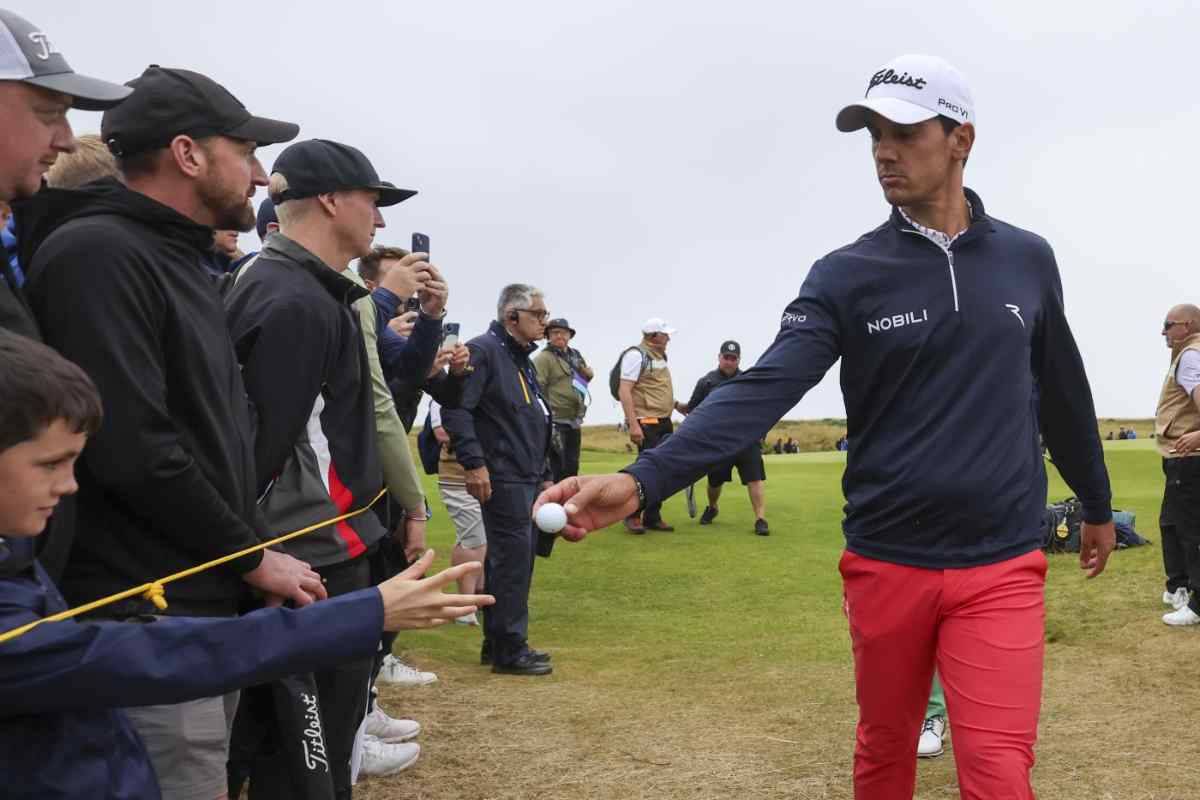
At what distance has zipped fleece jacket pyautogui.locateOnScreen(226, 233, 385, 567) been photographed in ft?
11.2

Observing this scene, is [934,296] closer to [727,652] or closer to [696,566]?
[727,652]

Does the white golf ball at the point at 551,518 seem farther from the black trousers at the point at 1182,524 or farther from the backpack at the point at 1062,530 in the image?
the backpack at the point at 1062,530

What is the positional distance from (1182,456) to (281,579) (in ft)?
25.5

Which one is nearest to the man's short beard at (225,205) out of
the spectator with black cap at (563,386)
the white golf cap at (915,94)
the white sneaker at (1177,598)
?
the white golf cap at (915,94)

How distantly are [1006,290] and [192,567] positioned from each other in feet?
8.13

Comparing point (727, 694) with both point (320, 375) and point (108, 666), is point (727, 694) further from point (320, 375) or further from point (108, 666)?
point (108, 666)

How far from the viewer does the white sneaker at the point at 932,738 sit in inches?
218

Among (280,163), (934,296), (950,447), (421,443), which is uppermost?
(280,163)

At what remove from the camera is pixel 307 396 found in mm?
3455

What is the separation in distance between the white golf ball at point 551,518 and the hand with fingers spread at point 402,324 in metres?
3.05

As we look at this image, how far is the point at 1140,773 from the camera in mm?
5305

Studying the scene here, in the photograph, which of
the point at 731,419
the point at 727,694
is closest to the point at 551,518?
the point at 731,419

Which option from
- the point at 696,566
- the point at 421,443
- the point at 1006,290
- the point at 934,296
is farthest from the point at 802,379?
the point at 696,566

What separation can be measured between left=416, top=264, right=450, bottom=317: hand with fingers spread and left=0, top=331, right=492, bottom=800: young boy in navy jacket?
8.68 ft
